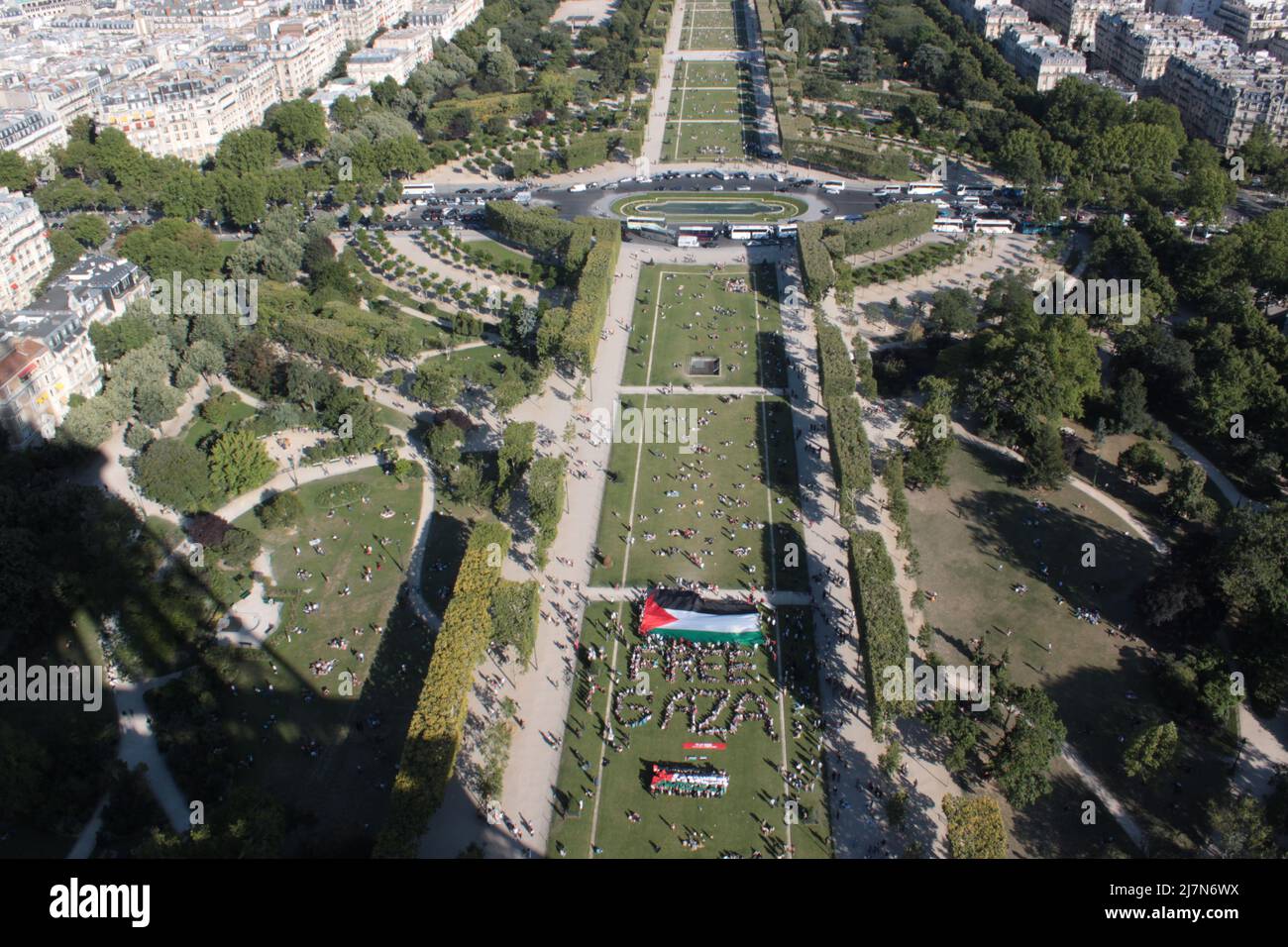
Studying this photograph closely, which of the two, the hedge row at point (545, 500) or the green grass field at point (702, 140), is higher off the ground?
the green grass field at point (702, 140)

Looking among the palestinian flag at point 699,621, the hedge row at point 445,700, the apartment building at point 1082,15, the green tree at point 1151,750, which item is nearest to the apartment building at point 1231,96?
the apartment building at point 1082,15

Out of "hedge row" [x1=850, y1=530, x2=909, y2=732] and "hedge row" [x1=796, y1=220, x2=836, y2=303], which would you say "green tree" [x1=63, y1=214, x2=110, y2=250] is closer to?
"hedge row" [x1=796, y1=220, x2=836, y2=303]

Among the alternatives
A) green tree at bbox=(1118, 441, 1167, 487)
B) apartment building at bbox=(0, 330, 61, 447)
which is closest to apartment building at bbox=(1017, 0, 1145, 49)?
green tree at bbox=(1118, 441, 1167, 487)

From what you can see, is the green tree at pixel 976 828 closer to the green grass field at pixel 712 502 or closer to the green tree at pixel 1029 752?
the green tree at pixel 1029 752

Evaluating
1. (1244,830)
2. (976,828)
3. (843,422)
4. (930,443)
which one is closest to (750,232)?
(843,422)

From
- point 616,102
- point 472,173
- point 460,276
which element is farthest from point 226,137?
point 616,102

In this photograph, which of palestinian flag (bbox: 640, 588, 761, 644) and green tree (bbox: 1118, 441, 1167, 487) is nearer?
palestinian flag (bbox: 640, 588, 761, 644)

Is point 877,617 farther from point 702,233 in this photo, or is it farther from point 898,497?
point 702,233
